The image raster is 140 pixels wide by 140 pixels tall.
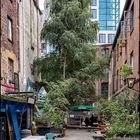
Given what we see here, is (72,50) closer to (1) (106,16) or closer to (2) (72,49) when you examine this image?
(2) (72,49)

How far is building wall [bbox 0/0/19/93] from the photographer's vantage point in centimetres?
1956

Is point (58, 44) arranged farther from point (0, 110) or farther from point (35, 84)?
point (0, 110)

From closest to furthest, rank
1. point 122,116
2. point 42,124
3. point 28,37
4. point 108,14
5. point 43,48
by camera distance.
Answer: point 122,116
point 42,124
point 28,37
point 43,48
point 108,14

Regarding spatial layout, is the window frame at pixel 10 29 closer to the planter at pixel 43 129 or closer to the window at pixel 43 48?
the planter at pixel 43 129

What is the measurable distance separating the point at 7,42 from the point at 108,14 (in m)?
87.6

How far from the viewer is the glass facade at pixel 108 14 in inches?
4090

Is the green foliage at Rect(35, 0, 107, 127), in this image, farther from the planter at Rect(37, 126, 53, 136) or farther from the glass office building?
the glass office building

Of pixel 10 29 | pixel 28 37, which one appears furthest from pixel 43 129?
pixel 28 37

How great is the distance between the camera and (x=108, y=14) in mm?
106250

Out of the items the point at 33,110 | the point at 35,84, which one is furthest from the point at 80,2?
the point at 33,110

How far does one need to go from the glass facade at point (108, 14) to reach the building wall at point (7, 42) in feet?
265

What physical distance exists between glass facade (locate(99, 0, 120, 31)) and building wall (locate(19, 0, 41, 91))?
228ft

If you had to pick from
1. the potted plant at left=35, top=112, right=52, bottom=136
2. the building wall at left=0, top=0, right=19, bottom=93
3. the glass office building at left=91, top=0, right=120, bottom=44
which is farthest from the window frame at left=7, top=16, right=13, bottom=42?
the glass office building at left=91, top=0, right=120, bottom=44

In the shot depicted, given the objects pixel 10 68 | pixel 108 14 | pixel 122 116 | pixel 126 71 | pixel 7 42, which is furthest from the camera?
pixel 108 14
